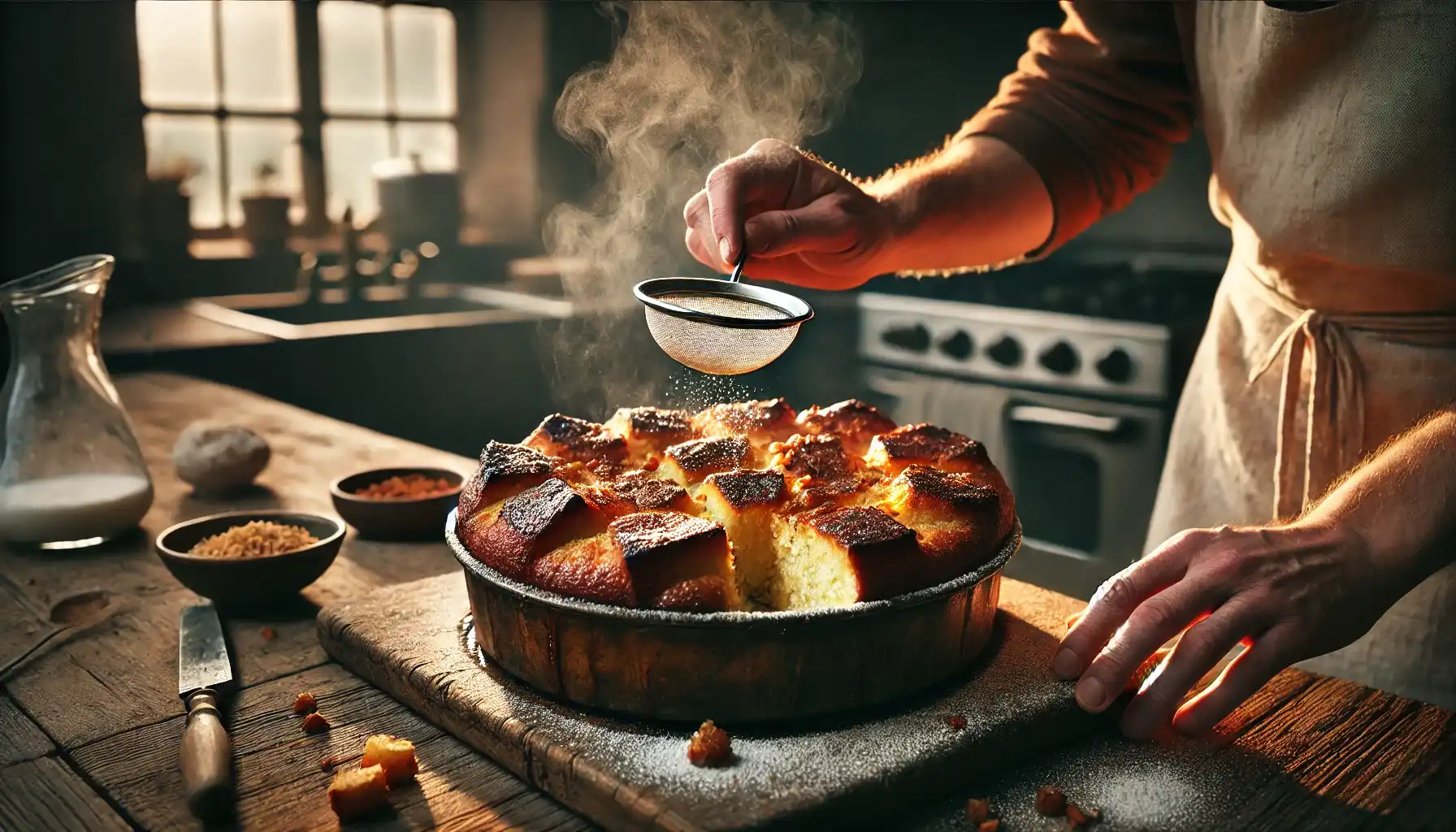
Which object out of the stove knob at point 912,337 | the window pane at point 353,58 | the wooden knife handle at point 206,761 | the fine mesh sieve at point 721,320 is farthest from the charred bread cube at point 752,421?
the window pane at point 353,58

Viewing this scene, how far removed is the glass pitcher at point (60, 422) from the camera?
6.22 feet

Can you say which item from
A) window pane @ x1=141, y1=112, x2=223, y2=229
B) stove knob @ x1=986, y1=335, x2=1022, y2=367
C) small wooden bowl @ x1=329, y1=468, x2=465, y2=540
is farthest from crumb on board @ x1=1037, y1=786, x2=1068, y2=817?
window pane @ x1=141, y1=112, x2=223, y2=229

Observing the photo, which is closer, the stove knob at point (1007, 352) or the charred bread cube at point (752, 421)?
the charred bread cube at point (752, 421)

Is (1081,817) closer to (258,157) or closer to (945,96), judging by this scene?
(945,96)

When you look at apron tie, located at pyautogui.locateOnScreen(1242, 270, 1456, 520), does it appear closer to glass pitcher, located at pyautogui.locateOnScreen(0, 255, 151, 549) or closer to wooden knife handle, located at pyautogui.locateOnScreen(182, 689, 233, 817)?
wooden knife handle, located at pyautogui.locateOnScreen(182, 689, 233, 817)

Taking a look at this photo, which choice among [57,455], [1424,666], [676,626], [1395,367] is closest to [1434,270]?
[1395,367]

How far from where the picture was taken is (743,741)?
47.5 inches

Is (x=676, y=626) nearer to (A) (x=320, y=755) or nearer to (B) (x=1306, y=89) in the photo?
(A) (x=320, y=755)

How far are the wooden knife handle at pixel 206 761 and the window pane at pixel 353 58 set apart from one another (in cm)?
617

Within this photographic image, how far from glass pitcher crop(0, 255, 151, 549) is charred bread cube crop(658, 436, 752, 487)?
1139 millimetres

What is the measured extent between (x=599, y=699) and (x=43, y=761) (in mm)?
644

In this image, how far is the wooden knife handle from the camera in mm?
1090

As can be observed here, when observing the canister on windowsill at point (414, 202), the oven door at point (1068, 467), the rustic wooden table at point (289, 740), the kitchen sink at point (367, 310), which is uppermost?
the canister on windowsill at point (414, 202)

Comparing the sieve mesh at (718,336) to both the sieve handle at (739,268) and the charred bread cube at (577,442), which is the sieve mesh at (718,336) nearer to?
the sieve handle at (739,268)
